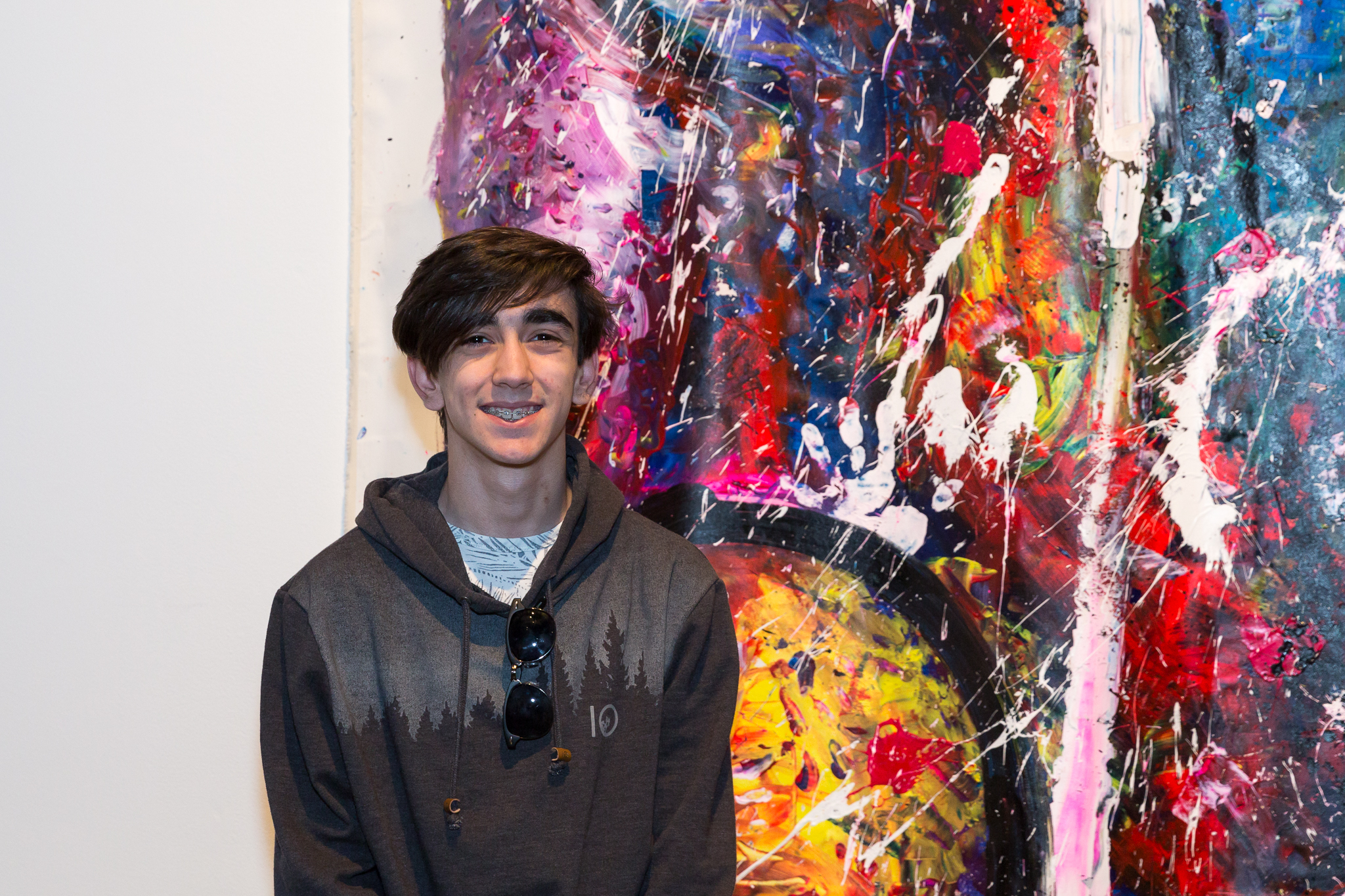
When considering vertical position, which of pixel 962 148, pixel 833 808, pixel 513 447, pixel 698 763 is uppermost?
pixel 962 148

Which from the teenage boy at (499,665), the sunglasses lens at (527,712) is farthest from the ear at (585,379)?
the sunglasses lens at (527,712)

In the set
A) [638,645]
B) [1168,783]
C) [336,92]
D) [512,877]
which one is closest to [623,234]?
[336,92]

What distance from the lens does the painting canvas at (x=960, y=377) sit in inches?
50.3

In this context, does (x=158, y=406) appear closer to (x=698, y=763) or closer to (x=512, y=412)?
(x=512, y=412)

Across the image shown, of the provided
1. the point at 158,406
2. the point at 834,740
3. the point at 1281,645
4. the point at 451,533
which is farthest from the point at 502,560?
the point at 1281,645

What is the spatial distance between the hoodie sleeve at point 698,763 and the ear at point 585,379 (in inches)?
11.0

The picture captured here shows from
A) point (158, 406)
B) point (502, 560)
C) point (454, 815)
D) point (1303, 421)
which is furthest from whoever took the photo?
point (158, 406)

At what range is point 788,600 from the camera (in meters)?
1.36

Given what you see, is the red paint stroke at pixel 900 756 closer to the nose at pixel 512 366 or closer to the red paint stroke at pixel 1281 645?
the red paint stroke at pixel 1281 645

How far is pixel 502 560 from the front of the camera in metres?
1.17

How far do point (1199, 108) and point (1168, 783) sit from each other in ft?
2.87

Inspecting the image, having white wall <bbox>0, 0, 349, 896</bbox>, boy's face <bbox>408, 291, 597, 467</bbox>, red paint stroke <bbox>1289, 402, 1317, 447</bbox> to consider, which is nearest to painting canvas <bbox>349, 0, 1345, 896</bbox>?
red paint stroke <bbox>1289, 402, 1317, 447</bbox>

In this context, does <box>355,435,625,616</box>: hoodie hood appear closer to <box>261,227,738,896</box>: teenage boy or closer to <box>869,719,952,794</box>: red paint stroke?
<box>261,227,738,896</box>: teenage boy

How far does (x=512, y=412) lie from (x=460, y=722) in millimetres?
342
